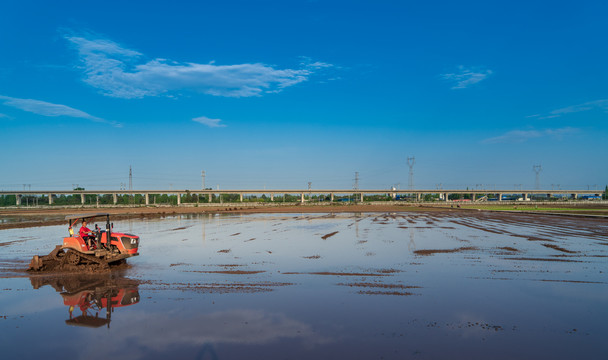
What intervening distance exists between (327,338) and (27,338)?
780 centimetres

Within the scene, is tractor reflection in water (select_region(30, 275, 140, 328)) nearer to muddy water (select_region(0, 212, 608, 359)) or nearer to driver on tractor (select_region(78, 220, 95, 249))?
muddy water (select_region(0, 212, 608, 359))

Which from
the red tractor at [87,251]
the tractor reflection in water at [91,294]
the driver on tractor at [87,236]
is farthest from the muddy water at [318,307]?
the driver on tractor at [87,236]

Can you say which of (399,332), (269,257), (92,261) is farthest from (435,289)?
(92,261)

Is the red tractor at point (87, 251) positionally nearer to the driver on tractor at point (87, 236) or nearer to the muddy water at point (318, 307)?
the driver on tractor at point (87, 236)

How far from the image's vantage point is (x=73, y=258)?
18.7m

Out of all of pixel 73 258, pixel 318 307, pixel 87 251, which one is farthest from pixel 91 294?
pixel 318 307

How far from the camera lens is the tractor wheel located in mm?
18703

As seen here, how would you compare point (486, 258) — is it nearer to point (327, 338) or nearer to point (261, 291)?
point (261, 291)

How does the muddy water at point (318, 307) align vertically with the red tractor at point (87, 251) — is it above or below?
below

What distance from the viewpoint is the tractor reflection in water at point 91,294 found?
11930 mm

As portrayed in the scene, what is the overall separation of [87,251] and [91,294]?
5.09 m

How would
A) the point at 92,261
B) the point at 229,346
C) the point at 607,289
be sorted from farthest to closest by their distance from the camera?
the point at 92,261 → the point at 607,289 → the point at 229,346

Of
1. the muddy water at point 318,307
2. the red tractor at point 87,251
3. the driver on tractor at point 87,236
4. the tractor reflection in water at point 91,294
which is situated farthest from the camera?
the driver on tractor at point 87,236

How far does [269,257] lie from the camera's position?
2217 cm
